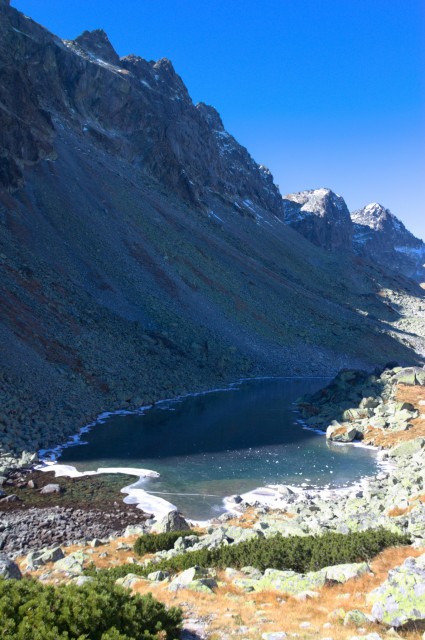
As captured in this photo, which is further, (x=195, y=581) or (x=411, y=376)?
(x=411, y=376)

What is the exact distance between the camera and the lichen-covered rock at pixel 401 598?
34.6 ft

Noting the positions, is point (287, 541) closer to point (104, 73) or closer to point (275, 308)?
point (275, 308)

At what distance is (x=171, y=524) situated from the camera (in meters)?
22.1

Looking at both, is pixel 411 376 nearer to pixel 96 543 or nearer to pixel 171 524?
pixel 171 524

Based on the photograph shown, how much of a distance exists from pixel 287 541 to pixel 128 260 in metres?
75.0

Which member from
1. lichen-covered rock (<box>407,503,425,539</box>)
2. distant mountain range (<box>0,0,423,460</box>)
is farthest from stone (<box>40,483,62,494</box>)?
lichen-covered rock (<box>407,503,425,539</box>)

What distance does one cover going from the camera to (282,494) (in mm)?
29328

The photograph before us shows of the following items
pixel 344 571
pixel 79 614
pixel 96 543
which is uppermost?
pixel 79 614

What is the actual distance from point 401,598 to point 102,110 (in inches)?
5703

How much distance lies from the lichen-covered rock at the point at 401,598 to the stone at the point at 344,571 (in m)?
1.76

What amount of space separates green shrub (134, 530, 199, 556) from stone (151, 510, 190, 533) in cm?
205

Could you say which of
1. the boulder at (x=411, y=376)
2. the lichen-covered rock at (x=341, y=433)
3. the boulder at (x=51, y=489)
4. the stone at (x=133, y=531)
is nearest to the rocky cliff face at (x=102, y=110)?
the lichen-covered rock at (x=341, y=433)

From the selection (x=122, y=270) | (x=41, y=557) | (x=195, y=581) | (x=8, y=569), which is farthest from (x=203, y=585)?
(x=122, y=270)

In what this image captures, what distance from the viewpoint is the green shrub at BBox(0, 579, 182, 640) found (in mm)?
8648
